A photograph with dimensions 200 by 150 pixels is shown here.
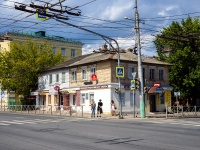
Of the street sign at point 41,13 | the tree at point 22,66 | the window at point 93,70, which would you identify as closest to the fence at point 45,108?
the tree at point 22,66

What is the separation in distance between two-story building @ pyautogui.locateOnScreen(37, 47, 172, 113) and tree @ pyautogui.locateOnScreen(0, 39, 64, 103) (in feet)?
12.7

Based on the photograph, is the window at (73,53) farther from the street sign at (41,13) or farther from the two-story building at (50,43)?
the street sign at (41,13)

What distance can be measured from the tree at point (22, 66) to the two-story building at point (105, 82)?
3.86m

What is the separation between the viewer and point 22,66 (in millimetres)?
47344

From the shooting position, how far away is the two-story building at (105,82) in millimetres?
36562

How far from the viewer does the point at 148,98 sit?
130 ft

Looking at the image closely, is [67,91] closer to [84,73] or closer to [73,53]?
[84,73]

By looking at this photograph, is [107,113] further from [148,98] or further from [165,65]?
[165,65]

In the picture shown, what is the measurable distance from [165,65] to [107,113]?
11002 millimetres

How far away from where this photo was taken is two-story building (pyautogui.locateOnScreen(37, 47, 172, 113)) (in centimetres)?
3656

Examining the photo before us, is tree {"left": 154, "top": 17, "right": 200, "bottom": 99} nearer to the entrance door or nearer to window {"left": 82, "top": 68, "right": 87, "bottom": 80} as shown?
the entrance door

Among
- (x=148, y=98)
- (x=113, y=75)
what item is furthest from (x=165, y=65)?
(x=113, y=75)

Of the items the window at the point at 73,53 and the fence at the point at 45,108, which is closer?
the fence at the point at 45,108

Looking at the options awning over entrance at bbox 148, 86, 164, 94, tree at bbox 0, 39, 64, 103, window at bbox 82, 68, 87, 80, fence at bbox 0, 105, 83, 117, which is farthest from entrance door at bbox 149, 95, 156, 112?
tree at bbox 0, 39, 64, 103
